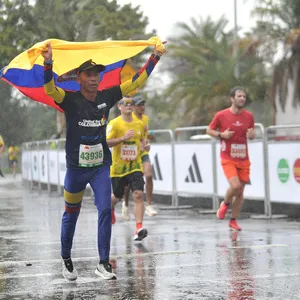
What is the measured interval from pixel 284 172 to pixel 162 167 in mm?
4284

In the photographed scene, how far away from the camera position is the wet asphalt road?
7.38 metres

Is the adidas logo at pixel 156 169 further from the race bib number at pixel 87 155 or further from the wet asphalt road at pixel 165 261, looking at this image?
the race bib number at pixel 87 155

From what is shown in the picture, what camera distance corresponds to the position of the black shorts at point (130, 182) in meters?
12.1

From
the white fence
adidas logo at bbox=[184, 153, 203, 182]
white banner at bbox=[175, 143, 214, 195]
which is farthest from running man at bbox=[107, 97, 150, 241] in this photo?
adidas logo at bbox=[184, 153, 203, 182]

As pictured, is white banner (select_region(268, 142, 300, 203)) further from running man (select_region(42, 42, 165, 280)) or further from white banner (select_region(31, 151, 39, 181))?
white banner (select_region(31, 151, 39, 181))

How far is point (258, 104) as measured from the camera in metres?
45.9

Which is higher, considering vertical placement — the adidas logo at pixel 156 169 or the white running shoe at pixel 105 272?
the adidas logo at pixel 156 169

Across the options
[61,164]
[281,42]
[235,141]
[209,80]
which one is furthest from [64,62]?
[209,80]

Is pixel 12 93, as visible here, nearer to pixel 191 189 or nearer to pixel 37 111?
pixel 37 111

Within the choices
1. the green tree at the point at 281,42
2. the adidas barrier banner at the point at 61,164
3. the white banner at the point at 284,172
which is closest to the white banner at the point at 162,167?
the white banner at the point at 284,172

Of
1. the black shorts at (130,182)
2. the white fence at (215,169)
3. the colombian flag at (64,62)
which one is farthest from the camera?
the white fence at (215,169)

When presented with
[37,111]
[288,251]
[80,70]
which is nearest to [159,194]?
[288,251]

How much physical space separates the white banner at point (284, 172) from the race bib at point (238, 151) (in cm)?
205

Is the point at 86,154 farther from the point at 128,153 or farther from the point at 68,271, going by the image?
the point at 128,153
